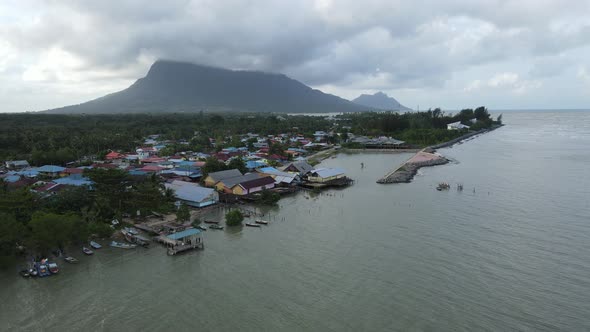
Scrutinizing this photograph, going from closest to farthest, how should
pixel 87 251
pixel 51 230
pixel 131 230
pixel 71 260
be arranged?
pixel 51 230
pixel 71 260
pixel 87 251
pixel 131 230

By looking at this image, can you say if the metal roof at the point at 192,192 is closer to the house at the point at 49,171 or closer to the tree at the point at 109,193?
the tree at the point at 109,193

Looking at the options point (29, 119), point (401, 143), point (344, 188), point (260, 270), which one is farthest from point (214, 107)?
point (260, 270)

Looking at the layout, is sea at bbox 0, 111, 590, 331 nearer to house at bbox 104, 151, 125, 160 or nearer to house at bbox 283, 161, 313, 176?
house at bbox 283, 161, 313, 176

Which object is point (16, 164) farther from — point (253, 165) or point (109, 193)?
point (253, 165)

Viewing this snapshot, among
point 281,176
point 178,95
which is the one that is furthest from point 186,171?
point 178,95

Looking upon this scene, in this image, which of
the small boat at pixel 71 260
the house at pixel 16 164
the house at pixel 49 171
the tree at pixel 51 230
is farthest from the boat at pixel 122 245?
the house at pixel 16 164

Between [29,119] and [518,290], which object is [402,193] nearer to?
[518,290]
